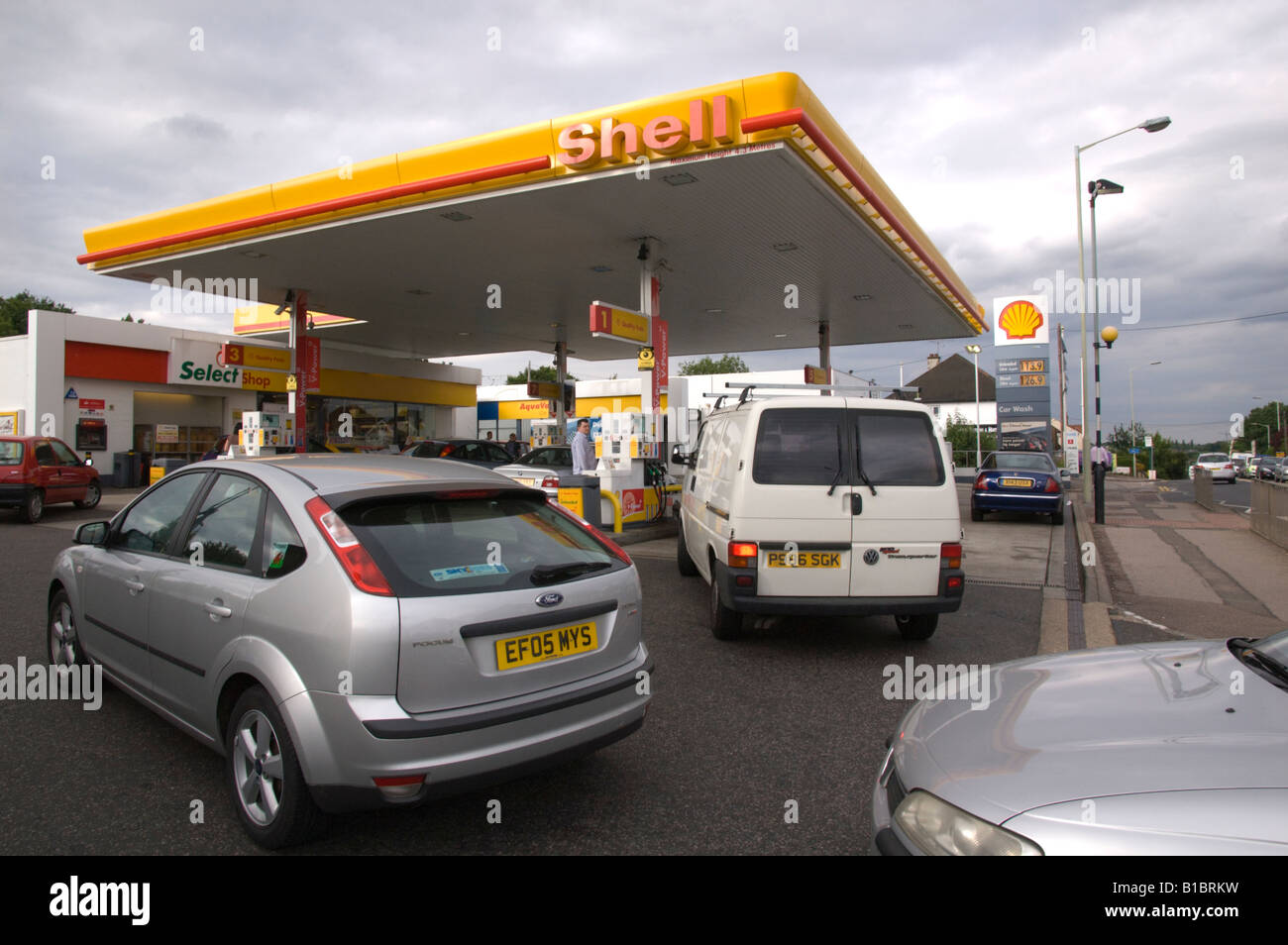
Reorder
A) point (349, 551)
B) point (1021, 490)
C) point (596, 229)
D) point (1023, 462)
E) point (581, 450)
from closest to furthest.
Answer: point (349, 551) < point (596, 229) < point (581, 450) < point (1021, 490) < point (1023, 462)

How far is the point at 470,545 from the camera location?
3217 millimetres

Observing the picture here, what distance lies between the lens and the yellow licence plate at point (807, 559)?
18.9ft

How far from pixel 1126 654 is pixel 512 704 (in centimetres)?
232

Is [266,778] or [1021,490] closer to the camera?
[266,778]

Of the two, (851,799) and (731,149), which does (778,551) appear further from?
(731,149)

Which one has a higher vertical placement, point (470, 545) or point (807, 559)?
point (470, 545)

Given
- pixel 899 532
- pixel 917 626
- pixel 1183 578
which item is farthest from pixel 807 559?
pixel 1183 578

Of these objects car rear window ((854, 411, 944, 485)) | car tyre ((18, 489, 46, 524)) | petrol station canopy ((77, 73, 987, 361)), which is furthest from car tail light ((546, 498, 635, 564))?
car tyre ((18, 489, 46, 524))

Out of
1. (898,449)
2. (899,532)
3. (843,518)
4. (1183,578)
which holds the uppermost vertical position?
(898,449)

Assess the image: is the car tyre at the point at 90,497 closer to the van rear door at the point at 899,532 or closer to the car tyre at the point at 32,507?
the car tyre at the point at 32,507

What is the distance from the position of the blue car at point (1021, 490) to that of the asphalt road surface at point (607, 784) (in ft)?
38.1

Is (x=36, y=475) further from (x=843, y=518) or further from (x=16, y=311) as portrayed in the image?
(x=16, y=311)

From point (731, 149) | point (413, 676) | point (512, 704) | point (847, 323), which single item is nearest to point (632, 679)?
point (512, 704)

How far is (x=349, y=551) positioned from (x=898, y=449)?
438cm
